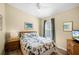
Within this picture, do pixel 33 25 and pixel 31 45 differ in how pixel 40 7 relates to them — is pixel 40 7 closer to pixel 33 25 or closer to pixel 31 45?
pixel 33 25

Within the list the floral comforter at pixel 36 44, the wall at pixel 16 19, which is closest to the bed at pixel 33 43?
the floral comforter at pixel 36 44

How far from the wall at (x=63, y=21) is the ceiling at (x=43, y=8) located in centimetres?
8

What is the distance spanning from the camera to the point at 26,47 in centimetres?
177

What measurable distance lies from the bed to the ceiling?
1.27ft

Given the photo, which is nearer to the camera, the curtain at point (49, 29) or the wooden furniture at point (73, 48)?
the wooden furniture at point (73, 48)

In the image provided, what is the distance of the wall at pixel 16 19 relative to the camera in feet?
5.85

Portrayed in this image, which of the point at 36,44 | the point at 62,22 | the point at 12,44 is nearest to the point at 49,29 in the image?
the point at 62,22

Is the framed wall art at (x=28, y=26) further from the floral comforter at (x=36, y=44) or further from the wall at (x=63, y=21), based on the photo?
the wall at (x=63, y=21)

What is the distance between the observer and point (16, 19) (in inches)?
71.8

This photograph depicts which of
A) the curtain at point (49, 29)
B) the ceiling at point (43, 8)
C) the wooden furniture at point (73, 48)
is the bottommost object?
the wooden furniture at point (73, 48)

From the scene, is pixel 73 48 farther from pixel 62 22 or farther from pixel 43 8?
pixel 43 8

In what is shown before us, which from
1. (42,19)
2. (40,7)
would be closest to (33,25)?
(42,19)

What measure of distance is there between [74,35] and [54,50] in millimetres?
448

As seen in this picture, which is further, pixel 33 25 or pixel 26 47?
pixel 33 25
